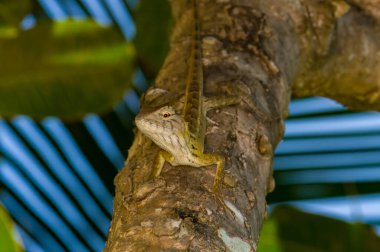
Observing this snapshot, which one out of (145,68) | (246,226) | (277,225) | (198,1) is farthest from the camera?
(145,68)

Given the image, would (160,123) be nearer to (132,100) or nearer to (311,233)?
(311,233)

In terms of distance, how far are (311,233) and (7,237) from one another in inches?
52.0

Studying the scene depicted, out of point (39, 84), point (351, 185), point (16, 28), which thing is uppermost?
point (16, 28)

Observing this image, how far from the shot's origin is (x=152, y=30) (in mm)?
3889

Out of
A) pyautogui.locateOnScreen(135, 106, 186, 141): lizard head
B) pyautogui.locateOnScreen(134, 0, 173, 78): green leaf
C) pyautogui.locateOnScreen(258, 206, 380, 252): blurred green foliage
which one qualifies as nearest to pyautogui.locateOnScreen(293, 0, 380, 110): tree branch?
pyautogui.locateOnScreen(258, 206, 380, 252): blurred green foliage

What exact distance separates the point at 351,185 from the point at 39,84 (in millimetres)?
1529

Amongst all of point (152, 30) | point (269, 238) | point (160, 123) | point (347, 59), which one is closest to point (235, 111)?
point (160, 123)

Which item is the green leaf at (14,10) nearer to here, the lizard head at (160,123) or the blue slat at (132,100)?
the blue slat at (132,100)

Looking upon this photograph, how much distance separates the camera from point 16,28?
150 inches

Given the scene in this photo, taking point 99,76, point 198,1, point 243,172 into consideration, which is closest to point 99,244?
point 99,76

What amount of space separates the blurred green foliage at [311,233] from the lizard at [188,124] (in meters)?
0.87

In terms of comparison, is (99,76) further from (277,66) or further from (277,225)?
(277,66)

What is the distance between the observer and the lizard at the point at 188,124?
2.28 metres

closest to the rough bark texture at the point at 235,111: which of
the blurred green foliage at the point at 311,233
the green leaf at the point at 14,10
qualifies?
the blurred green foliage at the point at 311,233
